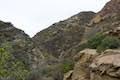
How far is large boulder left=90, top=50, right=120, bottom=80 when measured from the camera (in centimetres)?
2214

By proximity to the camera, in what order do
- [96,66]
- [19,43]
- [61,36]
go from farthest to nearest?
[61,36]
[19,43]
[96,66]

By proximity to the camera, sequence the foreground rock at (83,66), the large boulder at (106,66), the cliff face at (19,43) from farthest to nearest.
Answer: the cliff face at (19,43) < the foreground rock at (83,66) < the large boulder at (106,66)

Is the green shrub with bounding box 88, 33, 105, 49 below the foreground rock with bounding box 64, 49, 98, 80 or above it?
above

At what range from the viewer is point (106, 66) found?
22844 millimetres

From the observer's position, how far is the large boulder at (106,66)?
22141mm

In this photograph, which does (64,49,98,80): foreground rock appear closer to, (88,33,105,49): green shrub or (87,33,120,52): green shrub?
(87,33,120,52): green shrub

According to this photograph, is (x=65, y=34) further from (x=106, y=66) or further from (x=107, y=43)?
(x=106, y=66)

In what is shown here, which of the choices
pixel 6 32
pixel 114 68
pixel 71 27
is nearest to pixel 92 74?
pixel 114 68

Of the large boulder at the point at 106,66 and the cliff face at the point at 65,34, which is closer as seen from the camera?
the large boulder at the point at 106,66

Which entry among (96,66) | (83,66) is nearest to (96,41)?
Result: (83,66)

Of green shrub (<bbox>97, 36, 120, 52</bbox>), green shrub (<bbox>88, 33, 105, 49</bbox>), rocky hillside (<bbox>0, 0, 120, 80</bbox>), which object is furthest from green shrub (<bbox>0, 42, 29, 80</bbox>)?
green shrub (<bbox>97, 36, 120, 52</bbox>)

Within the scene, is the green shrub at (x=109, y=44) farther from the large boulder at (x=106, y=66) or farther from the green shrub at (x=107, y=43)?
the large boulder at (x=106, y=66)

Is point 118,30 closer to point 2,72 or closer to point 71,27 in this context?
point 2,72

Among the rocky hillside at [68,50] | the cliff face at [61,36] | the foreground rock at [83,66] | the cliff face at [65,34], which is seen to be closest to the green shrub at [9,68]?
the rocky hillside at [68,50]
